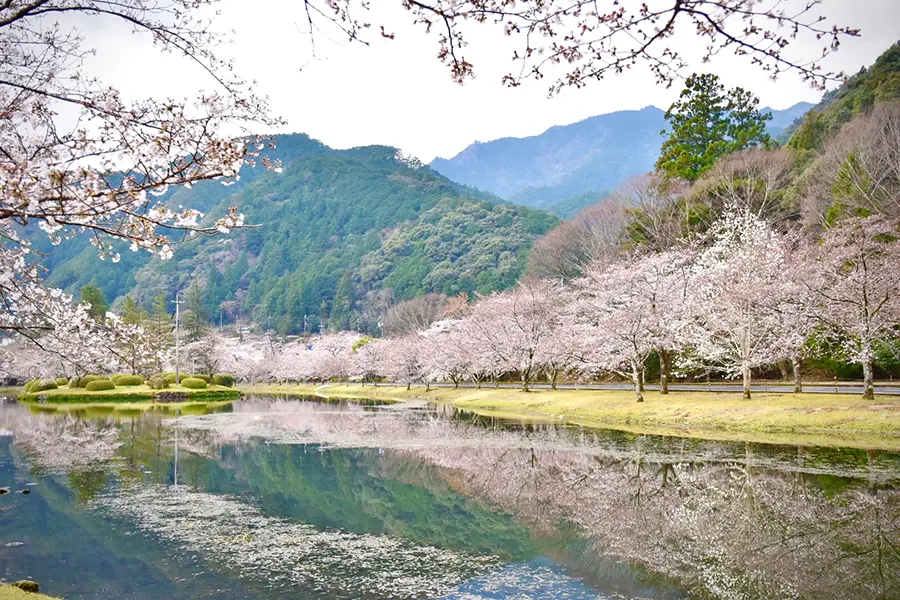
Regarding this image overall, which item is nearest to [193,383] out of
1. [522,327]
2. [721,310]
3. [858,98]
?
[522,327]

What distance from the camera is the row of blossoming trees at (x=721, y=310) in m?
19.6

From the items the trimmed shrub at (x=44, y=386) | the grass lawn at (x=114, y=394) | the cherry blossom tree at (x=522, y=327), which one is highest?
the cherry blossom tree at (x=522, y=327)

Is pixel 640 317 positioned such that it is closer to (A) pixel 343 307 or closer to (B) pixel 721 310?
(B) pixel 721 310

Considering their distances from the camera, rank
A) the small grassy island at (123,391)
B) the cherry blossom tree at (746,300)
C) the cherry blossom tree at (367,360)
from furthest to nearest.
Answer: the cherry blossom tree at (367,360)
the small grassy island at (123,391)
the cherry blossom tree at (746,300)

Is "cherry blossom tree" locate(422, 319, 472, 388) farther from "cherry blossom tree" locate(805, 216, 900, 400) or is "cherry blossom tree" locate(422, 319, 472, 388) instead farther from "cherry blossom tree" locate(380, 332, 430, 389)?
"cherry blossom tree" locate(805, 216, 900, 400)

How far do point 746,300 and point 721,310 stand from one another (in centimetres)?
219

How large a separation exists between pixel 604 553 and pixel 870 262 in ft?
56.4

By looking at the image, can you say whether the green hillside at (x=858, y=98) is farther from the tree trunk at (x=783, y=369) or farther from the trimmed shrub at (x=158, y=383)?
the trimmed shrub at (x=158, y=383)

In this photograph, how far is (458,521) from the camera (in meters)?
10.9

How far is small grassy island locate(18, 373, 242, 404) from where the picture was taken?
146ft

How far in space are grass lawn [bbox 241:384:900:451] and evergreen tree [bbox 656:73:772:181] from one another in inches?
1004

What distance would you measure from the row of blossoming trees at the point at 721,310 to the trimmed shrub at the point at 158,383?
2533 centimetres

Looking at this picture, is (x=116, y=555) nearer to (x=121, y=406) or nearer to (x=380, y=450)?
(x=380, y=450)

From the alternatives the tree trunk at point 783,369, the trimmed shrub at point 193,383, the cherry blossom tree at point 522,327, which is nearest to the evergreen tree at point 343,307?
the trimmed shrub at point 193,383
